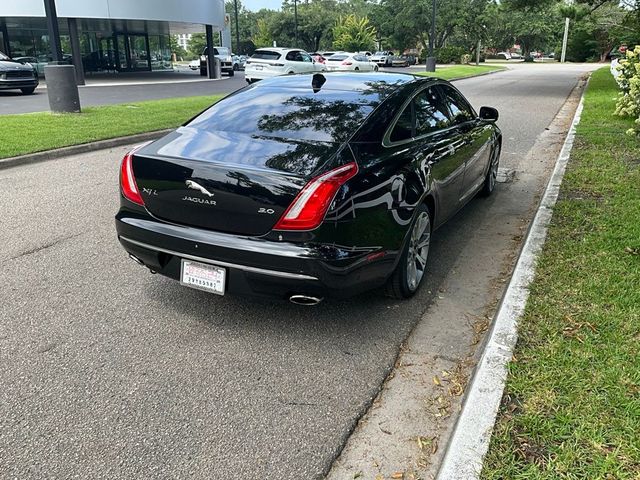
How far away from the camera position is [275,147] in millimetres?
Result: 3670

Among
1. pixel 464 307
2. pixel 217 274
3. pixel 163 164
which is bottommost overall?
pixel 464 307

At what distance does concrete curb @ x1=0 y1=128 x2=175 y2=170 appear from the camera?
27.9 feet

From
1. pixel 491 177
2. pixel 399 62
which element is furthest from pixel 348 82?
pixel 399 62

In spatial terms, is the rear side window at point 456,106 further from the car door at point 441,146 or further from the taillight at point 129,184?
the taillight at point 129,184

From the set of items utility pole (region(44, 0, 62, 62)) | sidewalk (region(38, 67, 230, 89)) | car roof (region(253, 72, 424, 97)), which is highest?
utility pole (region(44, 0, 62, 62))

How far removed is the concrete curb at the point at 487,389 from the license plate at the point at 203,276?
157cm

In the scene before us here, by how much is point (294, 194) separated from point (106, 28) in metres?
37.9

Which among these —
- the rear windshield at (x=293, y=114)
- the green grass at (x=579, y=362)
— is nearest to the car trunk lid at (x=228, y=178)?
the rear windshield at (x=293, y=114)

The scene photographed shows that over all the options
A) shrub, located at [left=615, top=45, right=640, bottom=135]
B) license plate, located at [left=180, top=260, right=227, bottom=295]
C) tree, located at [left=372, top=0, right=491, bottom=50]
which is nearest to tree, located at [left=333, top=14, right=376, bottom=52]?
tree, located at [left=372, top=0, right=491, bottom=50]

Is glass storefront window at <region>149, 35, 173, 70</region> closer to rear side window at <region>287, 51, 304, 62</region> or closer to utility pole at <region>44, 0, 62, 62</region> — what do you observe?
rear side window at <region>287, 51, 304, 62</region>

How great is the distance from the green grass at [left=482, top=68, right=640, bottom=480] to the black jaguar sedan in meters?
1.03

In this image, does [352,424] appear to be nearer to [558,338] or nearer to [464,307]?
[558,338]

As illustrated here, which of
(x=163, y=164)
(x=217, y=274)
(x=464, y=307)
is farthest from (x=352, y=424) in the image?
(x=163, y=164)

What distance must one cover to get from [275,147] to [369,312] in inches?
52.6
